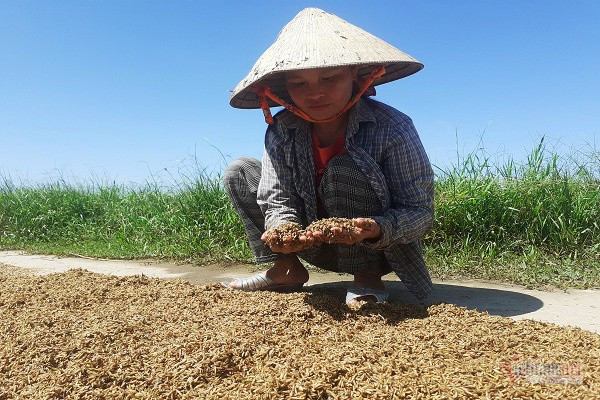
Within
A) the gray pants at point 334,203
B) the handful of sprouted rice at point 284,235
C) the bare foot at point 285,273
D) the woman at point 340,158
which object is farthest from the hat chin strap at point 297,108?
the bare foot at point 285,273

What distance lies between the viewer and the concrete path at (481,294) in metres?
2.53

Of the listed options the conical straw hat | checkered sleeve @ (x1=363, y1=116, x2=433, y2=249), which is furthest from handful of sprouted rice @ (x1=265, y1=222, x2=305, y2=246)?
the conical straw hat

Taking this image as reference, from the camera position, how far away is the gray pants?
8.64 ft

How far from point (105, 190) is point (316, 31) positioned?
600 cm

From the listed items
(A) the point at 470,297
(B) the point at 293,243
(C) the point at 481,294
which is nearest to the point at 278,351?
(B) the point at 293,243

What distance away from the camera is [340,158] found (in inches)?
104

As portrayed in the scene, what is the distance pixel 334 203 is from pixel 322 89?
1.99ft

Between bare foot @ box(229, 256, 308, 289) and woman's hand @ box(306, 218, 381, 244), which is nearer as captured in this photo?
woman's hand @ box(306, 218, 381, 244)

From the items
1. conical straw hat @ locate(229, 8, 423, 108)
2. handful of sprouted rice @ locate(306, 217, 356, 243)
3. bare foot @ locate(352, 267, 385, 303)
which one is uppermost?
conical straw hat @ locate(229, 8, 423, 108)

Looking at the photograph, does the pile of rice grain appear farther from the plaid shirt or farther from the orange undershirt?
the orange undershirt

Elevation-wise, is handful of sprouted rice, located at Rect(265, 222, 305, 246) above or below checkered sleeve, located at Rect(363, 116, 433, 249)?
below

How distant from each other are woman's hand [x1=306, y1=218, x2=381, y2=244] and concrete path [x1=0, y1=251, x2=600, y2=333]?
2.02 feet

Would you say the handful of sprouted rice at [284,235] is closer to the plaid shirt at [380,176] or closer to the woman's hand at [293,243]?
the woman's hand at [293,243]

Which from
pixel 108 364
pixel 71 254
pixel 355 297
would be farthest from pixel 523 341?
pixel 71 254
